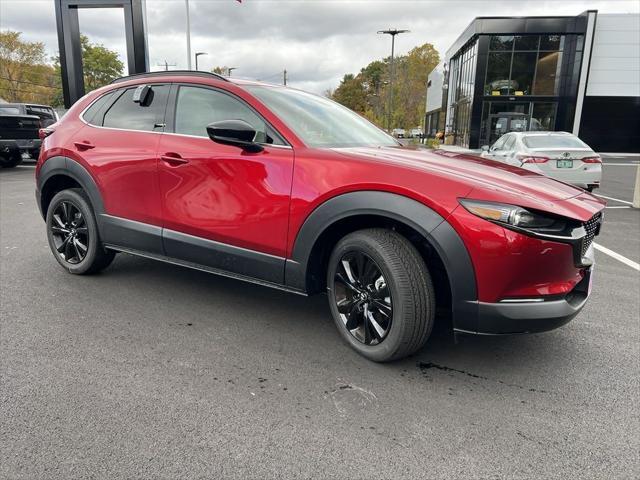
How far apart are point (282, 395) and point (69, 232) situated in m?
2.86

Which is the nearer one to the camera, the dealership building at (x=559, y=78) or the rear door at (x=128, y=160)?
the rear door at (x=128, y=160)

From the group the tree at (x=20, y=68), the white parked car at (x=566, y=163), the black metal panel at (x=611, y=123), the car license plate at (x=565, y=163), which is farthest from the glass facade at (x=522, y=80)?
the tree at (x=20, y=68)

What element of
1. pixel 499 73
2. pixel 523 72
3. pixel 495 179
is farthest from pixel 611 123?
pixel 495 179

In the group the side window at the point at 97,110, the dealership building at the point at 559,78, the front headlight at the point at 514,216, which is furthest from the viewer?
the dealership building at the point at 559,78

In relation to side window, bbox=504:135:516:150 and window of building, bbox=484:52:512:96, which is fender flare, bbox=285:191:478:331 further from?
window of building, bbox=484:52:512:96

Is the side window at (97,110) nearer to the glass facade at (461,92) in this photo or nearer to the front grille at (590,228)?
the front grille at (590,228)

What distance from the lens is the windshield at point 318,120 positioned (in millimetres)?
3324

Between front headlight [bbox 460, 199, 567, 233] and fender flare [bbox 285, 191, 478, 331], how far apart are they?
0.16 metres

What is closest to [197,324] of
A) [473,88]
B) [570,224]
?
[570,224]

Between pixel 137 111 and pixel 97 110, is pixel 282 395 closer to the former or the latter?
pixel 137 111

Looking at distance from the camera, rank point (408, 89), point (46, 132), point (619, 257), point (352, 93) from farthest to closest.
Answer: point (352, 93) → point (408, 89) → point (619, 257) → point (46, 132)

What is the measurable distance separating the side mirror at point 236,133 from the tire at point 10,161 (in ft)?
48.2

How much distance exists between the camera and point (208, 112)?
3.57 meters

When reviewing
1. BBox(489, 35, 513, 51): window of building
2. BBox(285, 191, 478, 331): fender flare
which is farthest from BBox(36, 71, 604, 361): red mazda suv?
BBox(489, 35, 513, 51): window of building
